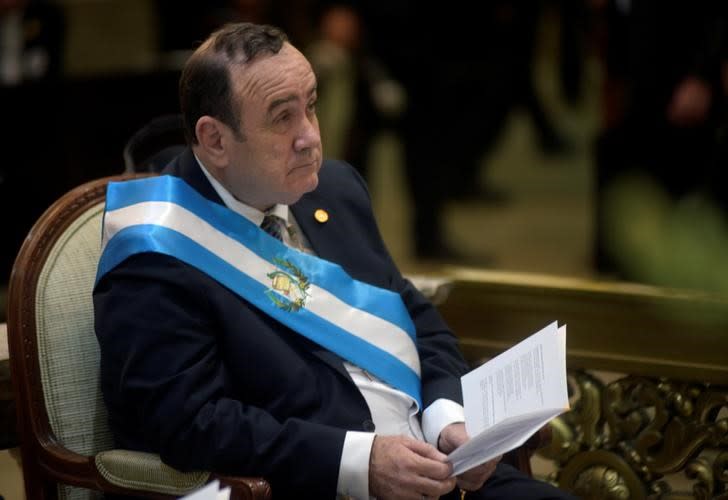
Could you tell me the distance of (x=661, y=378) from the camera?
280 centimetres

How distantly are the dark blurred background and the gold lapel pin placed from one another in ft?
8.67

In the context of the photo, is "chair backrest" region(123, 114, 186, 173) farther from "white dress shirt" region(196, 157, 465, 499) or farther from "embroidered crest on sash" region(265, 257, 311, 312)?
"embroidered crest on sash" region(265, 257, 311, 312)

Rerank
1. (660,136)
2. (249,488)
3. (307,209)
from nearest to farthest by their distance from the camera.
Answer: (249,488)
(307,209)
(660,136)

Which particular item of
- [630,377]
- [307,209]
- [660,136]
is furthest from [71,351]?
[660,136]

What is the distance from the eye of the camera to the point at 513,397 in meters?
2.19

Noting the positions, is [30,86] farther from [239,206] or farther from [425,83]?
[239,206]

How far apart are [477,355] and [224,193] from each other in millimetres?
881

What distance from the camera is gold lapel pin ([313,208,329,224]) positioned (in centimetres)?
261

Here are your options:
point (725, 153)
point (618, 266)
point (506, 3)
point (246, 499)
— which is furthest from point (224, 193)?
point (506, 3)

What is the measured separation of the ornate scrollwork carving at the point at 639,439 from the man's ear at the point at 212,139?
0.98 m

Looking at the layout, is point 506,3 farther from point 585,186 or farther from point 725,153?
point 725,153

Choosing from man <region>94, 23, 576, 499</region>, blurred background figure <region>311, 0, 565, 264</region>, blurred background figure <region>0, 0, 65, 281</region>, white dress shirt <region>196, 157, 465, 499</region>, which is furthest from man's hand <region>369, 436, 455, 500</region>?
blurred background figure <region>311, 0, 565, 264</region>

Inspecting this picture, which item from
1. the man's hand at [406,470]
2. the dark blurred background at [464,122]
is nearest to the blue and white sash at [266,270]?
the man's hand at [406,470]

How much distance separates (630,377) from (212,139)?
105cm
